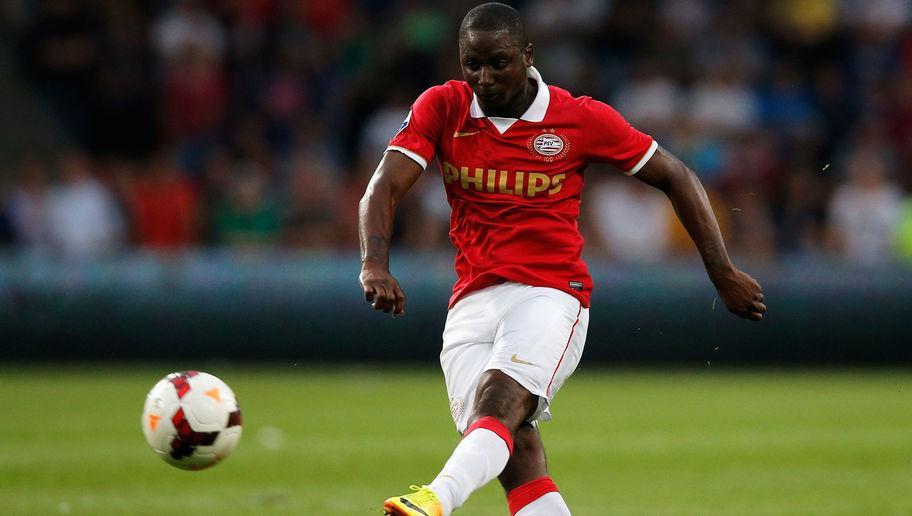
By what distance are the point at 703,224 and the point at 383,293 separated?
1.50m

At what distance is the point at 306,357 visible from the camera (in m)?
16.7

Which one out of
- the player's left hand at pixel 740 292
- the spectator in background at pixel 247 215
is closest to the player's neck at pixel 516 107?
the player's left hand at pixel 740 292

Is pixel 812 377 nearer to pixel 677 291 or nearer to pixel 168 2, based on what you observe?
pixel 677 291

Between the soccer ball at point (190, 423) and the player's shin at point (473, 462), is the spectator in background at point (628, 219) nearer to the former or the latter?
the soccer ball at point (190, 423)

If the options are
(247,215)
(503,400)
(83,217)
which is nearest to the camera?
(503,400)

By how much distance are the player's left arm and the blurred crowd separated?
33.4 feet

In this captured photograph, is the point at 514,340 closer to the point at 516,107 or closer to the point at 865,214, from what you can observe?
the point at 516,107

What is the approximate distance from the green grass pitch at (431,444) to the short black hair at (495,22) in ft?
9.43

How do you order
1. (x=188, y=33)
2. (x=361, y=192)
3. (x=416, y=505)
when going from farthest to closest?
(x=188, y=33) < (x=361, y=192) < (x=416, y=505)

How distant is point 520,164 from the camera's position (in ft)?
19.6

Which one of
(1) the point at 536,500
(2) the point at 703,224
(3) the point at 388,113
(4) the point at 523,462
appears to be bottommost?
(1) the point at 536,500

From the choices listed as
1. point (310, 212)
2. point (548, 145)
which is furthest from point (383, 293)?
point (310, 212)

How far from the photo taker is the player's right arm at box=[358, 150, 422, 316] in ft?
18.2

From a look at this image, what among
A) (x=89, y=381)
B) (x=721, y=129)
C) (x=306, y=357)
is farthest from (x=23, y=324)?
(x=721, y=129)
